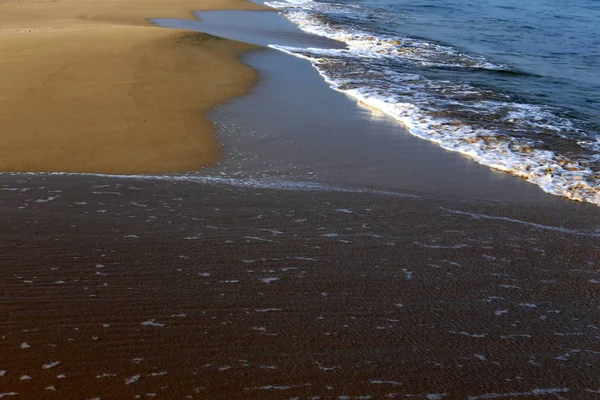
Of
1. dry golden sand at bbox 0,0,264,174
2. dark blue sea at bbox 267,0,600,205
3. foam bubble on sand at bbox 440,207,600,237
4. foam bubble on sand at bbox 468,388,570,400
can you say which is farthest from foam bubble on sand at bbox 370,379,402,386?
dark blue sea at bbox 267,0,600,205

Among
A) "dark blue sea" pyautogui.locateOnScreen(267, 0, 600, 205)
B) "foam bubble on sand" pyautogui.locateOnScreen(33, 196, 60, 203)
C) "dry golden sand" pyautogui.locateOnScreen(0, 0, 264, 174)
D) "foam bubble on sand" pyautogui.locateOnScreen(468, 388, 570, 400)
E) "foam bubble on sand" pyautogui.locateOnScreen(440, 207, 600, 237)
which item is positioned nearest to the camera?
"foam bubble on sand" pyautogui.locateOnScreen(468, 388, 570, 400)

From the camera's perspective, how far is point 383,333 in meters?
3.66

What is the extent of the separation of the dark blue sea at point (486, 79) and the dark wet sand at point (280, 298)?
261 centimetres

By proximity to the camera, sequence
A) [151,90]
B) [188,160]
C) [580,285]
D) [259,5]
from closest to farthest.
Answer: [580,285] < [188,160] < [151,90] < [259,5]

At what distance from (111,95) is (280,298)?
21.8 feet

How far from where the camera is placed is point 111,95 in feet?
31.7

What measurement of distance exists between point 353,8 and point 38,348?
1061 inches

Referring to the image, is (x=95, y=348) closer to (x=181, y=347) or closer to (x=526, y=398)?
(x=181, y=347)

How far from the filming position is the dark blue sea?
8.30 meters

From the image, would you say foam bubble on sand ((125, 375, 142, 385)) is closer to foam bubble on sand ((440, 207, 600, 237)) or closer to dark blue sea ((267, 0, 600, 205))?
foam bubble on sand ((440, 207, 600, 237))

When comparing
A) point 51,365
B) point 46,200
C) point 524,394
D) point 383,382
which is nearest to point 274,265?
point 383,382

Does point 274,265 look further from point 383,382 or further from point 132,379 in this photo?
point 132,379

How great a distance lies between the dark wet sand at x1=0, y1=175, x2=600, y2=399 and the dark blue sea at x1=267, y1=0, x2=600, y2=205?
2606 mm

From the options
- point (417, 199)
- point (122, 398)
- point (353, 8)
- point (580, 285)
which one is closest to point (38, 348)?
point (122, 398)
